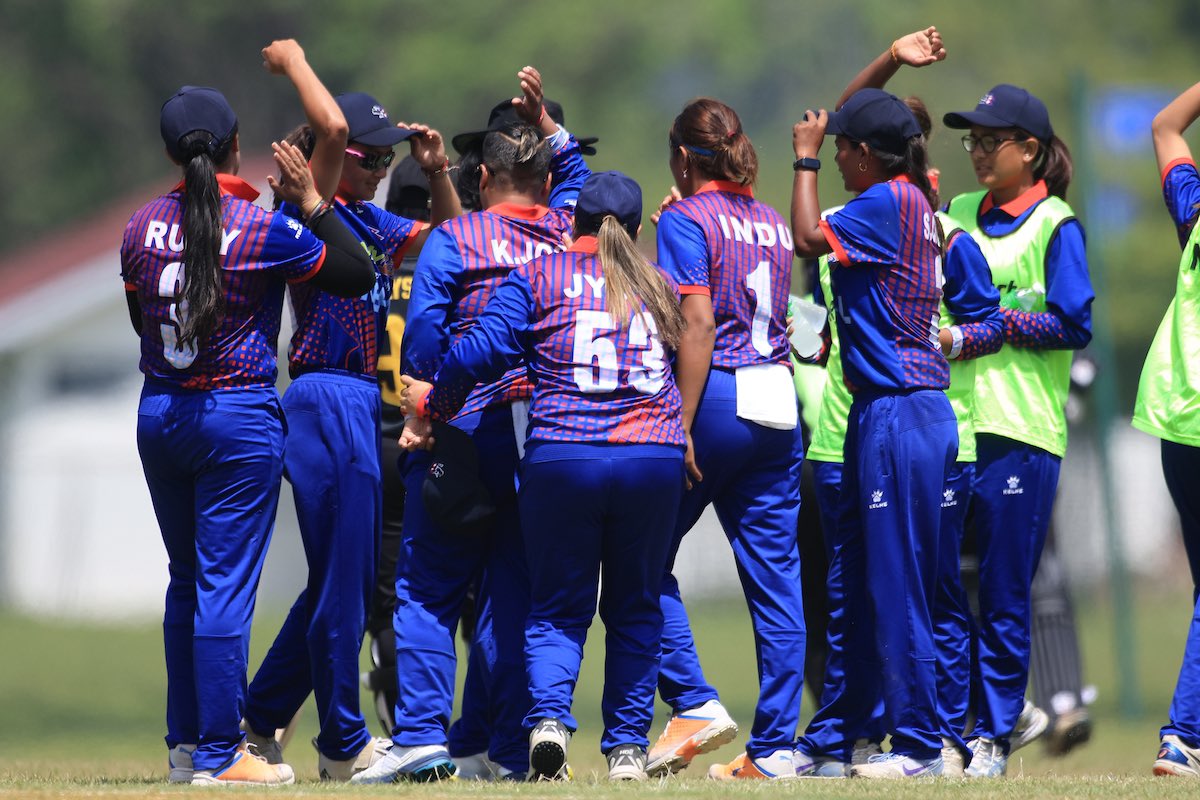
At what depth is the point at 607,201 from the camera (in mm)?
5848

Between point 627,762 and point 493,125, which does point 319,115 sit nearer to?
point 493,125

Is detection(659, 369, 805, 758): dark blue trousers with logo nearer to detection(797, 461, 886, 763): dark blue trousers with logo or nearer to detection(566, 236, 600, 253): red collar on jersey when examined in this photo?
detection(797, 461, 886, 763): dark blue trousers with logo

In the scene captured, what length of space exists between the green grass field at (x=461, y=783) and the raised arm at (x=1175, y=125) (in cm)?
230

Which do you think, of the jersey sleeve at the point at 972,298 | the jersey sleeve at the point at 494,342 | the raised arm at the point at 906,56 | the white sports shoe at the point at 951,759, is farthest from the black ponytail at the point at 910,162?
the white sports shoe at the point at 951,759

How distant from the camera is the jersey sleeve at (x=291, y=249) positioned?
570 centimetres

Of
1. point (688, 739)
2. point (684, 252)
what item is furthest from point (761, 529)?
point (684, 252)

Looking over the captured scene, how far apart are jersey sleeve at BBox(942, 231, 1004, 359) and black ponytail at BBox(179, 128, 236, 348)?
8.67 ft

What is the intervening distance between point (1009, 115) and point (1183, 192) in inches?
31.3

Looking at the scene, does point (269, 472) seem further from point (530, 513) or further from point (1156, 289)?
point (1156, 289)

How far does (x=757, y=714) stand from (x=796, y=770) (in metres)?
0.24

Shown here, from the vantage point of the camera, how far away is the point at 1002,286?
→ 6.96 m

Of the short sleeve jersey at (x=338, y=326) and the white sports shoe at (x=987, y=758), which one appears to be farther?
the white sports shoe at (x=987, y=758)

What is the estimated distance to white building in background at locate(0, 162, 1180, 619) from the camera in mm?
13938

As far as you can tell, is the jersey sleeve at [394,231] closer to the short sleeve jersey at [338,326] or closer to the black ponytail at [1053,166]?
the short sleeve jersey at [338,326]
